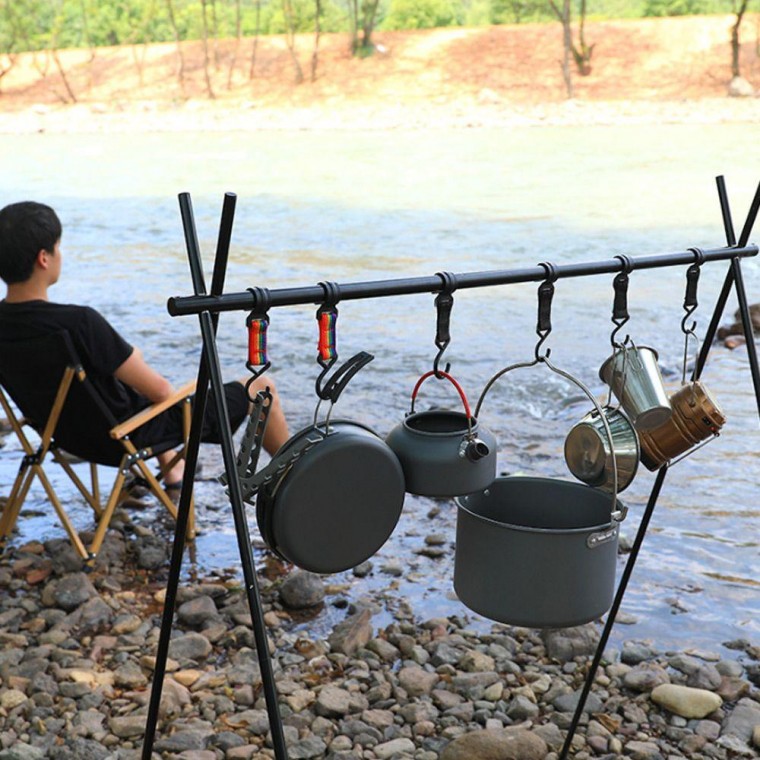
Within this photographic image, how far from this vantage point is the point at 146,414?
10.9 ft

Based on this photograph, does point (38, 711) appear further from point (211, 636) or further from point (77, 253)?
point (77, 253)

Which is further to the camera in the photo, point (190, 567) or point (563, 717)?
point (190, 567)

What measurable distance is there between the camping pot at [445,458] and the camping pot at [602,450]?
0.21 meters

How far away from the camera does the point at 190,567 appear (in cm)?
355

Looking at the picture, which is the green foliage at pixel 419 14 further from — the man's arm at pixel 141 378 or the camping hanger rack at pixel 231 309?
the camping hanger rack at pixel 231 309

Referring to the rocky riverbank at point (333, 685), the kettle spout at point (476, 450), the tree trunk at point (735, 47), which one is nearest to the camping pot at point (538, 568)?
the kettle spout at point (476, 450)

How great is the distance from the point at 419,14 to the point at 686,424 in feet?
130

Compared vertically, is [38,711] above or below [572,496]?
below

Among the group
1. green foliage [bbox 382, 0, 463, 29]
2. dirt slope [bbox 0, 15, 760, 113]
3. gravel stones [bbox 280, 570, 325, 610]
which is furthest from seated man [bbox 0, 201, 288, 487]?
green foliage [bbox 382, 0, 463, 29]

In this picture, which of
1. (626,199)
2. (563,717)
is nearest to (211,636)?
(563,717)

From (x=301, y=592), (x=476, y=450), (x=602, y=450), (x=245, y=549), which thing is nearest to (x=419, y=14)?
(x=301, y=592)

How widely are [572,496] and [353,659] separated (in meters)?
1.09

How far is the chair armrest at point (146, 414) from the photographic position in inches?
128

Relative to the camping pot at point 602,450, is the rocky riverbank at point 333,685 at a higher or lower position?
lower
